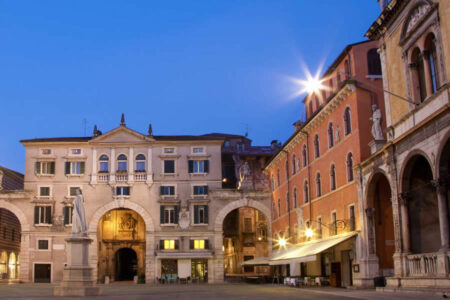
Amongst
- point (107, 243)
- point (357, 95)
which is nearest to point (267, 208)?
point (107, 243)

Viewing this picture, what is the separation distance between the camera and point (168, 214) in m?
56.9

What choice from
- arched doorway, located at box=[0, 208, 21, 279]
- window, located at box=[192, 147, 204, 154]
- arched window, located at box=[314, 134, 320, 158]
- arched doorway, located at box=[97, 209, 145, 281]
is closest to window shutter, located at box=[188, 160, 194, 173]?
window, located at box=[192, 147, 204, 154]

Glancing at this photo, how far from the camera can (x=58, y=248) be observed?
55.9 m

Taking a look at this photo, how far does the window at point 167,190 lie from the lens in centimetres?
5716

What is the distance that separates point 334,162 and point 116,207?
2949cm

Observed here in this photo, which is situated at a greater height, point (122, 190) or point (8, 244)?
point (122, 190)

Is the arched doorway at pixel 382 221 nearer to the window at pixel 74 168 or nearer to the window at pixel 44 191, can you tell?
the window at pixel 74 168

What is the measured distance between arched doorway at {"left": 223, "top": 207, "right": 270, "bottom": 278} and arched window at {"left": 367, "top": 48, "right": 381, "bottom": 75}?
122 feet

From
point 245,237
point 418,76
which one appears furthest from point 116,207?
point 418,76

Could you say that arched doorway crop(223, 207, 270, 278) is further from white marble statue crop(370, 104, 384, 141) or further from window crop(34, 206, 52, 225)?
white marble statue crop(370, 104, 384, 141)

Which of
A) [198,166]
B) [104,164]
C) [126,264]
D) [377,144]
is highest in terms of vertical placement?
[104,164]

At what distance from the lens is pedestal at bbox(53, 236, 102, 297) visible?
25.8 m

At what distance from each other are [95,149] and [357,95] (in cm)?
3450

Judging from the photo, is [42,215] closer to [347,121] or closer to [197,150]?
[197,150]
